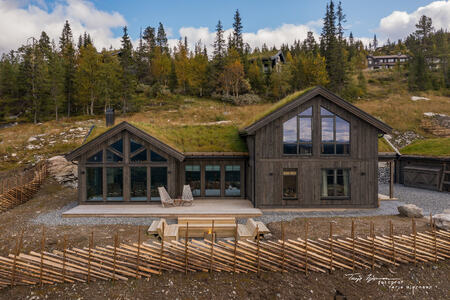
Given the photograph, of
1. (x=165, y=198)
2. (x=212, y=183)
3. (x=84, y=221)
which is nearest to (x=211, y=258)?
(x=165, y=198)

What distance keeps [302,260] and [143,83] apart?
175 ft

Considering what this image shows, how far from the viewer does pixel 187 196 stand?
13.7 metres

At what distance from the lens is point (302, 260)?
7301 millimetres

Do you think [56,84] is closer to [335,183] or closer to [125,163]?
[125,163]

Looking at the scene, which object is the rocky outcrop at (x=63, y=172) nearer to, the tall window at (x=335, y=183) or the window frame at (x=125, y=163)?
the window frame at (x=125, y=163)

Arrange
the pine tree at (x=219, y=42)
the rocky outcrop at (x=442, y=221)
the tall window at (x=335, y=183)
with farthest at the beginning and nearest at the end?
the pine tree at (x=219, y=42) < the tall window at (x=335, y=183) < the rocky outcrop at (x=442, y=221)

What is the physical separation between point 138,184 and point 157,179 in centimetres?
97

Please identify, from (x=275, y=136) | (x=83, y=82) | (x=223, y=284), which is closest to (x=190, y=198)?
(x=275, y=136)

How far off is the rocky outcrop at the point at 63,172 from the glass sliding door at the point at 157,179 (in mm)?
8150

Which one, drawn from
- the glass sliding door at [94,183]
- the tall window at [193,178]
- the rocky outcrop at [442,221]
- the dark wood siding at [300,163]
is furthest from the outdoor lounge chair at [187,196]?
the rocky outcrop at [442,221]

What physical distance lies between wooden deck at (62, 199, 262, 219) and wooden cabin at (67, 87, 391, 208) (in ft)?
1.86

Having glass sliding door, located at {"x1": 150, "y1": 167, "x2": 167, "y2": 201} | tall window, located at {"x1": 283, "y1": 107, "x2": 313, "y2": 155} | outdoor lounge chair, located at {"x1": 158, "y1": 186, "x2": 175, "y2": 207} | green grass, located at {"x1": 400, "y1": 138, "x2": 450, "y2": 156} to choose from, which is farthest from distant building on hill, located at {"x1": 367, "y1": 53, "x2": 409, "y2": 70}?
outdoor lounge chair, located at {"x1": 158, "y1": 186, "x2": 175, "y2": 207}

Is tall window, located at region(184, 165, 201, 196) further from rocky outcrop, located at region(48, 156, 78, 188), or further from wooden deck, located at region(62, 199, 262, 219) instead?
rocky outcrop, located at region(48, 156, 78, 188)

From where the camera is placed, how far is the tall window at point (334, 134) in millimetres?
13359
